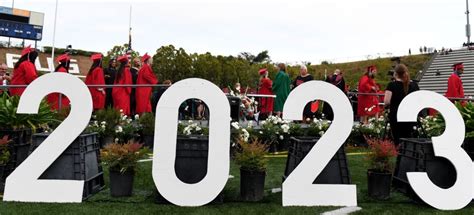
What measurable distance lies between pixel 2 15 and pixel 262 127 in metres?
54.5

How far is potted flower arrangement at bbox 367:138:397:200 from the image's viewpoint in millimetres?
4586

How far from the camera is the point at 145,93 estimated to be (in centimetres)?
1059

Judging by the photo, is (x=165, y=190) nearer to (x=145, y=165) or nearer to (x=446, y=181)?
(x=145, y=165)

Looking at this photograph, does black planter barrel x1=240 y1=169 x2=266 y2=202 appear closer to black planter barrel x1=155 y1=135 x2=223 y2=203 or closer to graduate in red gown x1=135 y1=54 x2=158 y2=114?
black planter barrel x1=155 y1=135 x2=223 y2=203

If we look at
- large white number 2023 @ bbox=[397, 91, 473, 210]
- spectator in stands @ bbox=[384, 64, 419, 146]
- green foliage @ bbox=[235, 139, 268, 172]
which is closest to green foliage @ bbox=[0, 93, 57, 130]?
green foliage @ bbox=[235, 139, 268, 172]

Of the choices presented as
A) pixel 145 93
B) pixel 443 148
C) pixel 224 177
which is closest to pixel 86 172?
pixel 224 177

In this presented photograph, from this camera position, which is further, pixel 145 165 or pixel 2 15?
pixel 2 15

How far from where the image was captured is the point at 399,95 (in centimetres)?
588

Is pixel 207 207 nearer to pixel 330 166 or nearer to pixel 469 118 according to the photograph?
pixel 330 166

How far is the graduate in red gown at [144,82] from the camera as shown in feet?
34.2

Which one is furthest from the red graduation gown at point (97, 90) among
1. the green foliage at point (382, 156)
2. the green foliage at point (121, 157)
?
the green foliage at point (382, 156)

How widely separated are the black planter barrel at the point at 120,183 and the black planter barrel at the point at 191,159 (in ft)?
1.17

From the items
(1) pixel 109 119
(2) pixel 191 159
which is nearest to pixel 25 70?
(1) pixel 109 119

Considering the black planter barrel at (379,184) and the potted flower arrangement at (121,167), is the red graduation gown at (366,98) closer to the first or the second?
the black planter barrel at (379,184)
